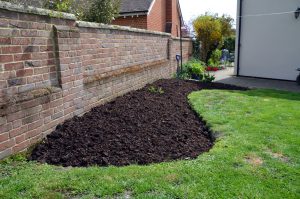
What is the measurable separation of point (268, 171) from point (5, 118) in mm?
3201

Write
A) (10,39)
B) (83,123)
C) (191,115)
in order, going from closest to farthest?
(10,39) < (83,123) < (191,115)

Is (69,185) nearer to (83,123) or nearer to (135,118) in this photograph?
(83,123)

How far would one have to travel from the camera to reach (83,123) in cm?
465

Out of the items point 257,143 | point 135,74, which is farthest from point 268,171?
point 135,74

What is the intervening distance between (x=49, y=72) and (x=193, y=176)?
256 cm

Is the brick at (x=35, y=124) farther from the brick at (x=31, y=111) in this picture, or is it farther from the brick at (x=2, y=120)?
the brick at (x=2, y=120)

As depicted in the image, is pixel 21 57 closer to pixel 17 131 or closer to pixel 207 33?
pixel 17 131

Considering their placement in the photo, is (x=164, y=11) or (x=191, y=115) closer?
(x=191, y=115)

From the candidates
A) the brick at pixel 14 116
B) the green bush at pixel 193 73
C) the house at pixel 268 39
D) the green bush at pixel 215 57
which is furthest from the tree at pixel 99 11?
the green bush at pixel 215 57

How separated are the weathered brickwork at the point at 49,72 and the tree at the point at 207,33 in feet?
39.3

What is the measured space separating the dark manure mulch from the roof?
8.79 meters

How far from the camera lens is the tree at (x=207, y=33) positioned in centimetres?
1767

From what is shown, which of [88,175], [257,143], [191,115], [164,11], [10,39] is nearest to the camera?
[88,175]

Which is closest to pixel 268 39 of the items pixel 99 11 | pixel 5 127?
pixel 99 11
